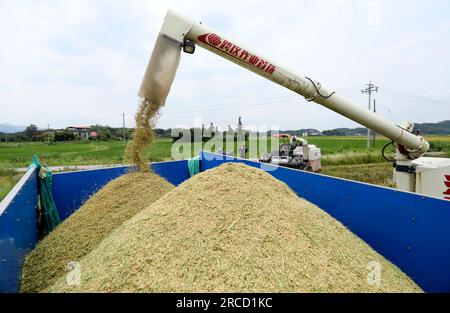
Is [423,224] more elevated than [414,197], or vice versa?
[414,197]

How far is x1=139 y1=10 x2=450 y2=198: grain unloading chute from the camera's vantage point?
3074 millimetres

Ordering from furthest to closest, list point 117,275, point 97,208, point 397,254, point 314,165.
Result: point 314,165 < point 97,208 < point 397,254 < point 117,275

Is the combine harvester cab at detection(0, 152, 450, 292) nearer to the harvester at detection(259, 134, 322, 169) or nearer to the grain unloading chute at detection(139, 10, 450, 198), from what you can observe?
the grain unloading chute at detection(139, 10, 450, 198)

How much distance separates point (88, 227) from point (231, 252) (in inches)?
75.3

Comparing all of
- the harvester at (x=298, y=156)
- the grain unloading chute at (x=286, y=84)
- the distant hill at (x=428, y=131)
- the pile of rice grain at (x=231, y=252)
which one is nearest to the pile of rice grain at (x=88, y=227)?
the pile of rice grain at (x=231, y=252)

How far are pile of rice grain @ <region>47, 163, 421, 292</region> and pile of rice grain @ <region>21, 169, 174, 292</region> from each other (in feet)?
1.87

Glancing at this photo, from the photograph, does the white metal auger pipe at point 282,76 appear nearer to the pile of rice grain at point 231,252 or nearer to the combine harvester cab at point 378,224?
the combine harvester cab at point 378,224

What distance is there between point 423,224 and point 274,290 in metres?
1.47

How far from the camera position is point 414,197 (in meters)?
2.54

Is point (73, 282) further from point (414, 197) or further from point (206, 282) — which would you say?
point (414, 197)

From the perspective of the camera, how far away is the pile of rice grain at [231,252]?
1.82 metres

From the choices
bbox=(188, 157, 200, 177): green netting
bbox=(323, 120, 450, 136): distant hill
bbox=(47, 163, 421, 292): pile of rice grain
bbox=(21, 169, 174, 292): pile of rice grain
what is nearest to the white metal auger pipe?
bbox=(47, 163, 421, 292): pile of rice grain

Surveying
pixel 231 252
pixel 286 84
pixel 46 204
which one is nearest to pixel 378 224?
pixel 231 252

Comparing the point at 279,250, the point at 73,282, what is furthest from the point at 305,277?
the point at 73,282
